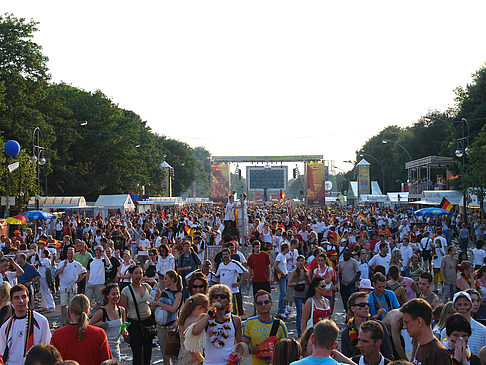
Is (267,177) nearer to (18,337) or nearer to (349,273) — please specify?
(349,273)

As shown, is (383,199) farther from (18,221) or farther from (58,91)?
(18,221)

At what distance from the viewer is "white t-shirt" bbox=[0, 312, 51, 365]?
598 cm

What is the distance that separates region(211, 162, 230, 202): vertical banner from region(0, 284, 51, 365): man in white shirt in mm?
91728

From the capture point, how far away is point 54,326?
12148mm

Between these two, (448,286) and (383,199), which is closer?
(448,286)

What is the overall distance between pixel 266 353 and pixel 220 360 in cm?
44

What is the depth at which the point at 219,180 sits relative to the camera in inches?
3880

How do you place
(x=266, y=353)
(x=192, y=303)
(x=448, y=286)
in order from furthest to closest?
(x=448, y=286) < (x=192, y=303) < (x=266, y=353)

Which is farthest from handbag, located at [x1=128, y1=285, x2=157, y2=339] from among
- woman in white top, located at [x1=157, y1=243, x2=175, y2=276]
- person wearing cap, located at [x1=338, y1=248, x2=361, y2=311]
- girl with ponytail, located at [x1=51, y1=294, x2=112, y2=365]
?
person wearing cap, located at [x1=338, y1=248, x2=361, y2=311]

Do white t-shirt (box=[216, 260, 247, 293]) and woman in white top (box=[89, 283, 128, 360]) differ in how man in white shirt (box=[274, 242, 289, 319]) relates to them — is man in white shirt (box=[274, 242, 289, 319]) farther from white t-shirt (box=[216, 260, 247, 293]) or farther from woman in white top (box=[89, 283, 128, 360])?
woman in white top (box=[89, 283, 128, 360])

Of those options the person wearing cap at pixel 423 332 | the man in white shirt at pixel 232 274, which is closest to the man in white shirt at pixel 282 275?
the man in white shirt at pixel 232 274

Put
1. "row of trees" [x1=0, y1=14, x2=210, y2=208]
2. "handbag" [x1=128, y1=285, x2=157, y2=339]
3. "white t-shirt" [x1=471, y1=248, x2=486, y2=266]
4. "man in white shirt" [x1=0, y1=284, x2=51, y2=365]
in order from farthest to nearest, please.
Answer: "row of trees" [x1=0, y1=14, x2=210, y2=208]
"white t-shirt" [x1=471, y1=248, x2=486, y2=266]
"handbag" [x1=128, y1=285, x2=157, y2=339]
"man in white shirt" [x1=0, y1=284, x2=51, y2=365]

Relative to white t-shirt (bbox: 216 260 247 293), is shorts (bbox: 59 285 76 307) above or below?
below

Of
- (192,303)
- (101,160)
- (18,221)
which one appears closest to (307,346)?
(192,303)
